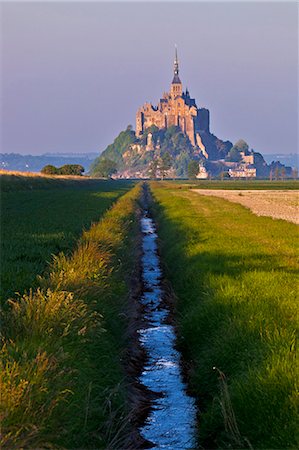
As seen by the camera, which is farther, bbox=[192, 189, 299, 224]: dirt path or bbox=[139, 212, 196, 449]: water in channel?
bbox=[192, 189, 299, 224]: dirt path

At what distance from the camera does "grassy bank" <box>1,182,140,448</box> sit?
259 inches

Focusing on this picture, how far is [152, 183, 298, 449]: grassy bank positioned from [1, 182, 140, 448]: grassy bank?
124cm

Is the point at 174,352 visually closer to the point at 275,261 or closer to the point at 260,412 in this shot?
the point at 260,412

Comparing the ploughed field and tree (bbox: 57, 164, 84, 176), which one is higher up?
tree (bbox: 57, 164, 84, 176)

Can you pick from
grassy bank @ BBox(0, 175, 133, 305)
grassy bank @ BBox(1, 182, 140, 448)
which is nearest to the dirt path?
grassy bank @ BBox(0, 175, 133, 305)

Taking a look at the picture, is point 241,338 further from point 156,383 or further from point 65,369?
point 65,369

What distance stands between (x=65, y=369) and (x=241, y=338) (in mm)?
3650

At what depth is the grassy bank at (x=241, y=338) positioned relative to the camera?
754cm

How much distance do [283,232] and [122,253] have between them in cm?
1003

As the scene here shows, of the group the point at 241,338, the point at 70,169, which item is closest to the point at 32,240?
the point at 241,338

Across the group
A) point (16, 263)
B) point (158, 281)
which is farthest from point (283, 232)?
point (16, 263)

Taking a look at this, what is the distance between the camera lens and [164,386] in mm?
10336

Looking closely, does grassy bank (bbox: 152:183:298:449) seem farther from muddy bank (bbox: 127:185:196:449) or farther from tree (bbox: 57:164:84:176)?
tree (bbox: 57:164:84:176)

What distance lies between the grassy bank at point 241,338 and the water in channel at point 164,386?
229mm
